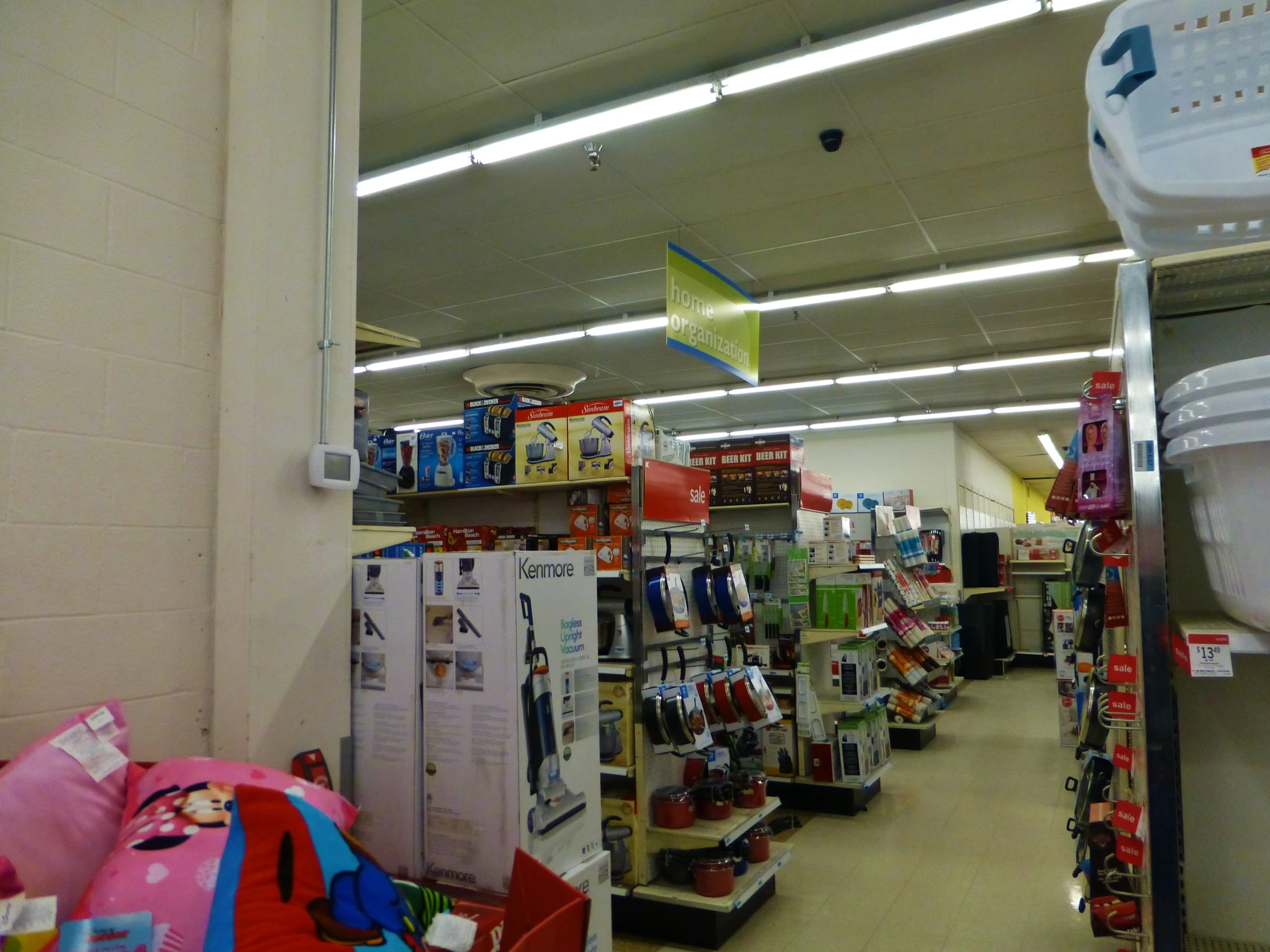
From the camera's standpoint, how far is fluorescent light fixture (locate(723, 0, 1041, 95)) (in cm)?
381

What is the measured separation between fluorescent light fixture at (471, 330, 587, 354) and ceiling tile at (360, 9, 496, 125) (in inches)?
169

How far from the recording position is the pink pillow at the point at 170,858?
1.31 m

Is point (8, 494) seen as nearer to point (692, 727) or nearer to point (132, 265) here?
point (132, 265)

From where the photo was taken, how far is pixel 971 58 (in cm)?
443

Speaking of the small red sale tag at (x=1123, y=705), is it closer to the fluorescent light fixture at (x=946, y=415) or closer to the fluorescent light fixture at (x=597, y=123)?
the fluorescent light fixture at (x=597, y=123)

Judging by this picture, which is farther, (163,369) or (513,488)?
(513,488)

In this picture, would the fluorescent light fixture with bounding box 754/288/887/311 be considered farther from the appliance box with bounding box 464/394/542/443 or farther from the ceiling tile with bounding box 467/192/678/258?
the appliance box with bounding box 464/394/542/443

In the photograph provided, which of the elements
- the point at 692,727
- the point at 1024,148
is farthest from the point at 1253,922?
the point at 1024,148

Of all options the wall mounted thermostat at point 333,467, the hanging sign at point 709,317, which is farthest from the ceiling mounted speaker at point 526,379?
the wall mounted thermostat at point 333,467

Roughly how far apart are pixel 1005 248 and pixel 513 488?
16.6 ft

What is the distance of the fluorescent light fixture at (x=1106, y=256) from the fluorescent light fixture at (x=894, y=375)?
3.71m

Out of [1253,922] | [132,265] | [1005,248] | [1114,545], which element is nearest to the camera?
[1253,922]

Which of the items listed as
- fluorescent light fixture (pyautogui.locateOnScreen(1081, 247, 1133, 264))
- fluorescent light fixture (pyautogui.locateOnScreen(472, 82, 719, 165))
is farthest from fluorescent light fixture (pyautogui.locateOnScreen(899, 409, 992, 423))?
fluorescent light fixture (pyautogui.locateOnScreen(472, 82, 719, 165))

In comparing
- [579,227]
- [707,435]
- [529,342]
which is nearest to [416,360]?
[529,342]
